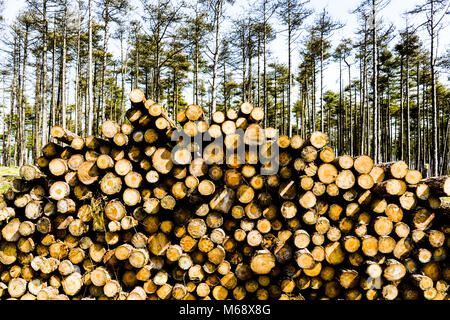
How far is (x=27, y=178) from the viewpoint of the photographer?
330 centimetres

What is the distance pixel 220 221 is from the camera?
3.21m

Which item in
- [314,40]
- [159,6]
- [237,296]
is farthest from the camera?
[314,40]

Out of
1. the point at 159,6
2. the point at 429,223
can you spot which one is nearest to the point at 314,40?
the point at 159,6

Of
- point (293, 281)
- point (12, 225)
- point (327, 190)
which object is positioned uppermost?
point (327, 190)

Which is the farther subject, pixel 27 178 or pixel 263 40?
pixel 263 40

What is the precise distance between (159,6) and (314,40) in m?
10.9

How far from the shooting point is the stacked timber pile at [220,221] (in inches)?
121

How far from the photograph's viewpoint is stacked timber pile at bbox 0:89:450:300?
10.1 feet
